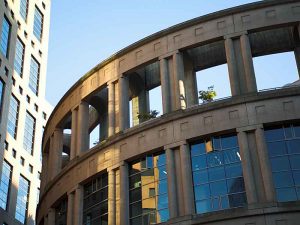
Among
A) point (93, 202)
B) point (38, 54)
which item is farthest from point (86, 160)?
point (38, 54)

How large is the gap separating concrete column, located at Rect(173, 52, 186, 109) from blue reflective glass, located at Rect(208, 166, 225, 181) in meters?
4.03

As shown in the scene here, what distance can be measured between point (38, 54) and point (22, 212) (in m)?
18.3

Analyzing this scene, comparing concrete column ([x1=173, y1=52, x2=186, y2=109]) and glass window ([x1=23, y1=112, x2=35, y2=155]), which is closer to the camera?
concrete column ([x1=173, y1=52, x2=186, y2=109])

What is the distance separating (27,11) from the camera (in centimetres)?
6081

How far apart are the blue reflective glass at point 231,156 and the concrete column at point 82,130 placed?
9908mm

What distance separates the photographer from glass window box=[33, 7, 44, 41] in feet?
205

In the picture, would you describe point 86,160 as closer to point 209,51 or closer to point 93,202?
point 93,202

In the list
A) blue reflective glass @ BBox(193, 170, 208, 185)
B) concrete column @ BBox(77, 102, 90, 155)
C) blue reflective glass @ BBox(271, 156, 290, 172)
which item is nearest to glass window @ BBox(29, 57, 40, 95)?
concrete column @ BBox(77, 102, 90, 155)

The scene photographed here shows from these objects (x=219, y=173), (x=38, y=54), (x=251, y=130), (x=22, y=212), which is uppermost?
(x=38, y=54)

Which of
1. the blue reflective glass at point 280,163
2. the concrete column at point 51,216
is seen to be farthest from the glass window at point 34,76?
the blue reflective glass at point 280,163

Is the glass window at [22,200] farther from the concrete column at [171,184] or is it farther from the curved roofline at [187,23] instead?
the concrete column at [171,184]

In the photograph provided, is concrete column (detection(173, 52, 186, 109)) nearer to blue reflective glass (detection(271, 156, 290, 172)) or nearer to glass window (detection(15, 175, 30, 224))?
blue reflective glass (detection(271, 156, 290, 172))

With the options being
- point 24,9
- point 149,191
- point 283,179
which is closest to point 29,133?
point 24,9

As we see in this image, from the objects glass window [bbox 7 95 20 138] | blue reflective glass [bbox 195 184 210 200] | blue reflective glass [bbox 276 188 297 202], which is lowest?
blue reflective glass [bbox 276 188 297 202]
